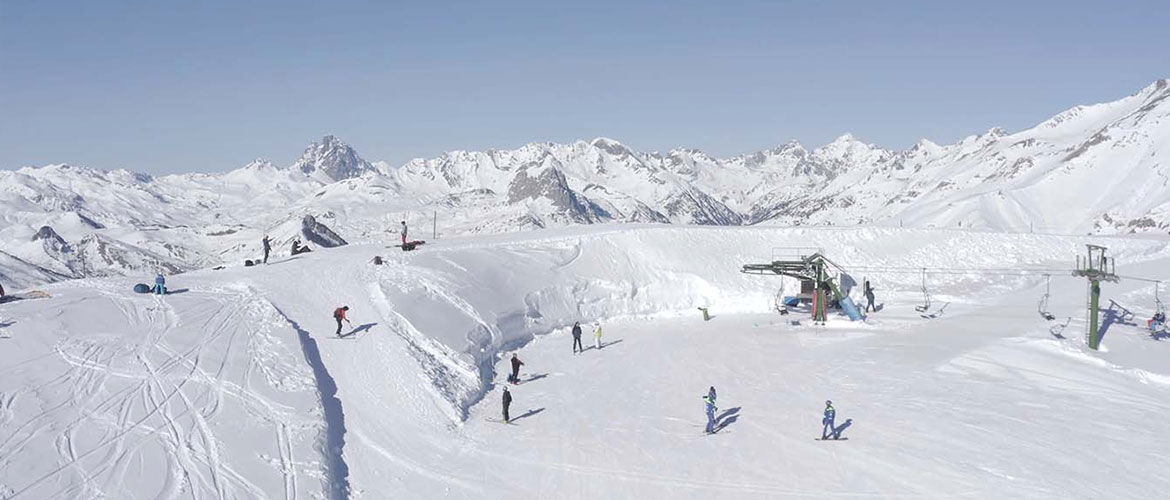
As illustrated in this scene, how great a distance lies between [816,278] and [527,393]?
24.3 m

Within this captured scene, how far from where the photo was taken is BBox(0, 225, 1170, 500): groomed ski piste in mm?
20469

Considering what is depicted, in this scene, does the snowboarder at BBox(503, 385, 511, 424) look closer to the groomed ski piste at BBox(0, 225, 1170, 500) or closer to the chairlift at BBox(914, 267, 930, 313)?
the groomed ski piste at BBox(0, 225, 1170, 500)

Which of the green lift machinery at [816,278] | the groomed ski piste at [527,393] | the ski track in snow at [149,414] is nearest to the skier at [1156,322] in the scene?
the groomed ski piste at [527,393]

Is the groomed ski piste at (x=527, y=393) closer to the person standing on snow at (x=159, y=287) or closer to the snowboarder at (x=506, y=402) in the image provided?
the snowboarder at (x=506, y=402)

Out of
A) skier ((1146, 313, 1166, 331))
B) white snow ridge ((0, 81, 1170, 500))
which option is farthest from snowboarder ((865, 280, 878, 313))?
skier ((1146, 313, 1166, 331))

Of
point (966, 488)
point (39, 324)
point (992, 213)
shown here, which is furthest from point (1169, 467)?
point (992, 213)

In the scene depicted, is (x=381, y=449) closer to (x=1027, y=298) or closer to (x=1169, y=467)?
(x=1169, y=467)

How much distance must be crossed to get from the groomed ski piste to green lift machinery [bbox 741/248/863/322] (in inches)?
52.4

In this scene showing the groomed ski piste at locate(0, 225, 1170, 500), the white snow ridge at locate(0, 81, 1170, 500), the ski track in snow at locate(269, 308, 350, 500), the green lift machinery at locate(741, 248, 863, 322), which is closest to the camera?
the ski track in snow at locate(269, 308, 350, 500)

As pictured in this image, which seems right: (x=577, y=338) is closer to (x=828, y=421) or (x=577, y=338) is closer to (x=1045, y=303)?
(x=828, y=421)

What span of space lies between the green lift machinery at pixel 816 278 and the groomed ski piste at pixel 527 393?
1330 mm

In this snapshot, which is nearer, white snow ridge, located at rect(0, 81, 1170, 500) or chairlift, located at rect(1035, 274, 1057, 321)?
white snow ridge, located at rect(0, 81, 1170, 500)

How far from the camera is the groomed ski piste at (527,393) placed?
67.2 feet

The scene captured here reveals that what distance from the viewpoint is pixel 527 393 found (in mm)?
30953
